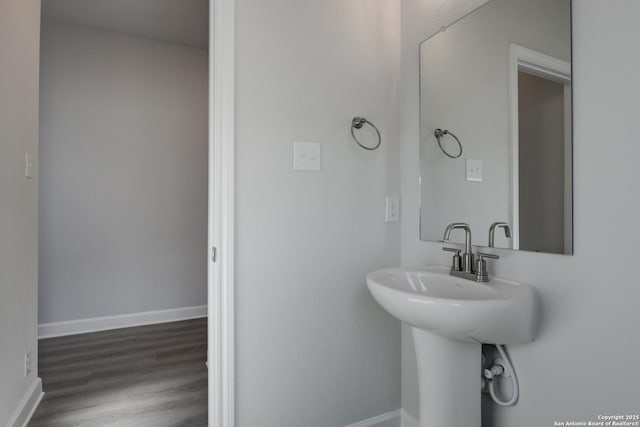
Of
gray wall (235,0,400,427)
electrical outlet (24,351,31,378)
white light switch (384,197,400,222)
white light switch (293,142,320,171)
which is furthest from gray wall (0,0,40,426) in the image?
white light switch (384,197,400,222)

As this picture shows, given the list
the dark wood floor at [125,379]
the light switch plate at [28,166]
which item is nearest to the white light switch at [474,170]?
the dark wood floor at [125,379]

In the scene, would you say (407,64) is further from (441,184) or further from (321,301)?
(321,301)

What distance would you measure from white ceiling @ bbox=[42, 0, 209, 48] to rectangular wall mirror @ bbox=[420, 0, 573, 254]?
2.12m

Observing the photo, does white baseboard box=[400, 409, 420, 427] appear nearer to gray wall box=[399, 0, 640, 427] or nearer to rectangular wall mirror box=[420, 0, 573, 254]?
gray wall box=[399, 0, 640, 427]

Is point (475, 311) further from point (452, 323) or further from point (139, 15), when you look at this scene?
point (139, 15)

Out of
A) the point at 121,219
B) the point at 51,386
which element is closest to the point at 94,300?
the point at 121,219

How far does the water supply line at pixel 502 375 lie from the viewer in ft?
3.47

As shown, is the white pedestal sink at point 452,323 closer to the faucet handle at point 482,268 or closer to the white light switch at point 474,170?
the faucet handle at point 482,268

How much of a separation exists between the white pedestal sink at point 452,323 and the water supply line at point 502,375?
62mm

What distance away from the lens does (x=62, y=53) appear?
2674 millimetres

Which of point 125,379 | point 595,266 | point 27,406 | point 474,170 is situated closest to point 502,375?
point 595,266

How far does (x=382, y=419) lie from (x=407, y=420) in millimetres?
124

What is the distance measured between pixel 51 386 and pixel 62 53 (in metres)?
2.62

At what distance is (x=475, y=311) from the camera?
2.72 ft
